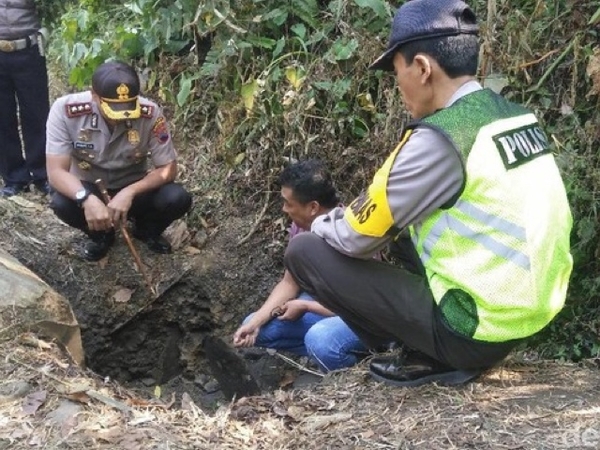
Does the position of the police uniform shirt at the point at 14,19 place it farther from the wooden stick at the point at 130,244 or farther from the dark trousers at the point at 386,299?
the dark trousers at the point at 386,299

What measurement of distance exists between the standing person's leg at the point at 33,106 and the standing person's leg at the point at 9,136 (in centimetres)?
5

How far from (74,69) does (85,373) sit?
139 inches

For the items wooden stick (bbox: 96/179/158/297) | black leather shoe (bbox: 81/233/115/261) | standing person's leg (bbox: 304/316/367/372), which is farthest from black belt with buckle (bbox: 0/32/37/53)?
standing person's leg (bbox: 304/316/367/372)

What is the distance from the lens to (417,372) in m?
3.05

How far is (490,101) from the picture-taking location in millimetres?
2664

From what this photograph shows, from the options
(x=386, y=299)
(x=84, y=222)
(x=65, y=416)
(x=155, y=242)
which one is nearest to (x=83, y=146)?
(x=84, y=222)

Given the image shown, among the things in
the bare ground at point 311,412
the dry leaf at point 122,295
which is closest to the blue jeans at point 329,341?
the bare ground at point 311,412

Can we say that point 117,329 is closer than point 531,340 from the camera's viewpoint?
No

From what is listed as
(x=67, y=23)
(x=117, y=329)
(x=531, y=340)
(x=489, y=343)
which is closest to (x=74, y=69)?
(x=67, y=23)

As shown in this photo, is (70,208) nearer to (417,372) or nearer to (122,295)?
(122,295)

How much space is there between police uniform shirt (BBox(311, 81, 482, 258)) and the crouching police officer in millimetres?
2064

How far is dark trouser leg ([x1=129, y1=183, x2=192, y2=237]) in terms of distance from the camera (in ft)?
15.4

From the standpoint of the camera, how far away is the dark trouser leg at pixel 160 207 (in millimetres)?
4699

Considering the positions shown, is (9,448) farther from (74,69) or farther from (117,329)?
(74,69)
